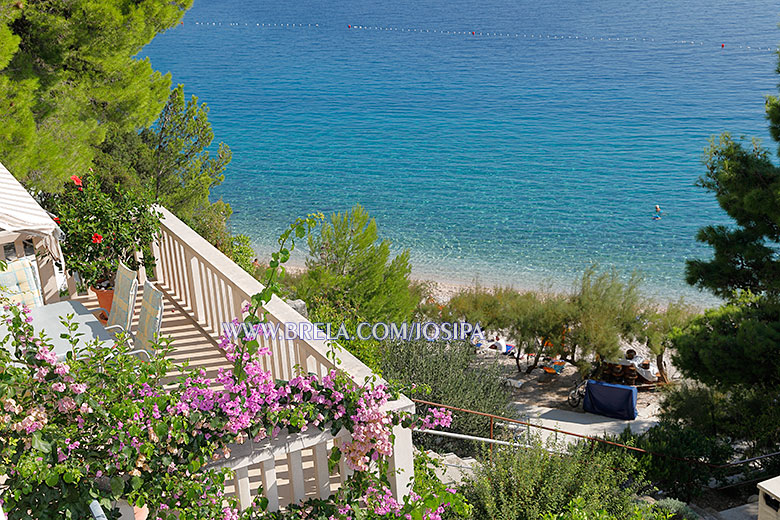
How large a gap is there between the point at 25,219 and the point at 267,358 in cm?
152

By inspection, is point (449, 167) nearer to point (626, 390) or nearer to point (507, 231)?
point (507, 231)

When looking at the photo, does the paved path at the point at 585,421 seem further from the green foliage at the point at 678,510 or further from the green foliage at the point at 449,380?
the green foliage at the point at 678,510

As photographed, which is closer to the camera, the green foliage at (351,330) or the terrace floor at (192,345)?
the terrace floor at (192,345)

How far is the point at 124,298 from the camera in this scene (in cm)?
415

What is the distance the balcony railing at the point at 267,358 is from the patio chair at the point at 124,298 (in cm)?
50

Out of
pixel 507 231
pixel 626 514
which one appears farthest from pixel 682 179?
pixel 626 514

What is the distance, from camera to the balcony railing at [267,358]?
106 inches

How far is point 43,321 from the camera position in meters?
3.99

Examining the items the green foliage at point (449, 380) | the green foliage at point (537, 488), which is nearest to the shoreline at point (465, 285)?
the green foliage at point (449, 380)

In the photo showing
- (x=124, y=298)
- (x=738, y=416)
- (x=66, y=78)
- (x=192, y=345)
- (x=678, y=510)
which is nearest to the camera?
(x=124, y=298)

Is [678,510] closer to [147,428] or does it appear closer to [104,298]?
[147,428]

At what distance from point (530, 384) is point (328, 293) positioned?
220 inches

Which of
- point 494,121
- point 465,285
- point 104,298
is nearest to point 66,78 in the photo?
point 104,298

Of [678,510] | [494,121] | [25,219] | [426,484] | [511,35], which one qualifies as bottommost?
[678,510]
